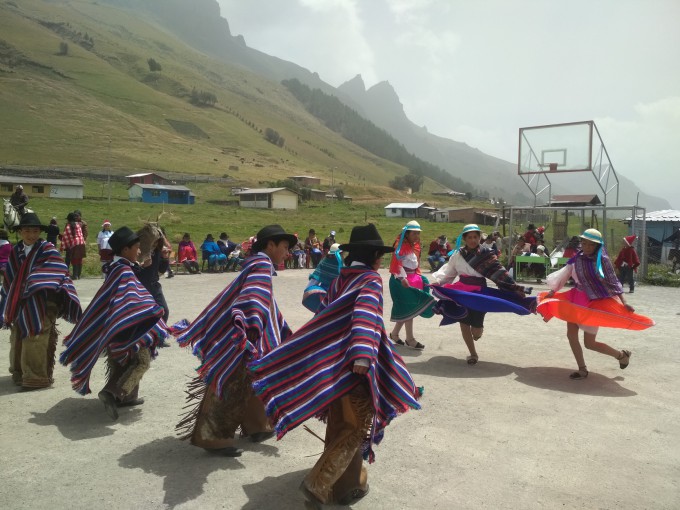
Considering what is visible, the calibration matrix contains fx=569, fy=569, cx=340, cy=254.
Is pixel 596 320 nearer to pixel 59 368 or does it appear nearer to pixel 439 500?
pixel 439 500

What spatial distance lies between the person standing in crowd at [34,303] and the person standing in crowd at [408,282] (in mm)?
4338

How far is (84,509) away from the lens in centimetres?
370

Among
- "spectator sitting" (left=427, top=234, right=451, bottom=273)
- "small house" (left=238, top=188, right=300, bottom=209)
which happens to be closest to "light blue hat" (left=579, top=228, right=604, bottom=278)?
"spectator sitting" (left=427, top=234, right=451, bottom=273)

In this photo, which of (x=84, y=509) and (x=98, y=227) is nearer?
(x=84, y=509)

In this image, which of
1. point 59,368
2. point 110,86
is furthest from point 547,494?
point 110,86

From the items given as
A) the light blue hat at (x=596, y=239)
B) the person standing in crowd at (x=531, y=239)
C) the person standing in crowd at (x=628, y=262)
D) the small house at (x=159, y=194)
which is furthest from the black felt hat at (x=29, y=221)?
the small house at (x=159, y=194)

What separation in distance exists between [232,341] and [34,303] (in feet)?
9.82

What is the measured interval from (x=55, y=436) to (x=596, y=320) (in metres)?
6.11

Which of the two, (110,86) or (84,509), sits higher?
(110,86)

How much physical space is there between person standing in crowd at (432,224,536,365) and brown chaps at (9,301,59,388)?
4.87 metres

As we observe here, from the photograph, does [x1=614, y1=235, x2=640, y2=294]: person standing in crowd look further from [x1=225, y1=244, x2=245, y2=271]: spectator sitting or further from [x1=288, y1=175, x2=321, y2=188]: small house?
[x1=288, y1=175, x2=321, y2=188]: small house

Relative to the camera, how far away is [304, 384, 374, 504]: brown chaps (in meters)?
3.63

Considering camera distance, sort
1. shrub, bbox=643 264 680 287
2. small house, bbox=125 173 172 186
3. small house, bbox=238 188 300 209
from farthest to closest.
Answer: small house, bbox=125 173 172 186 → small house, bbox=238 188 300 209 → shrub, bbox=643 264 680 287

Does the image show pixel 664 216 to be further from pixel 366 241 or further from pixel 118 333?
pixel 118 333
